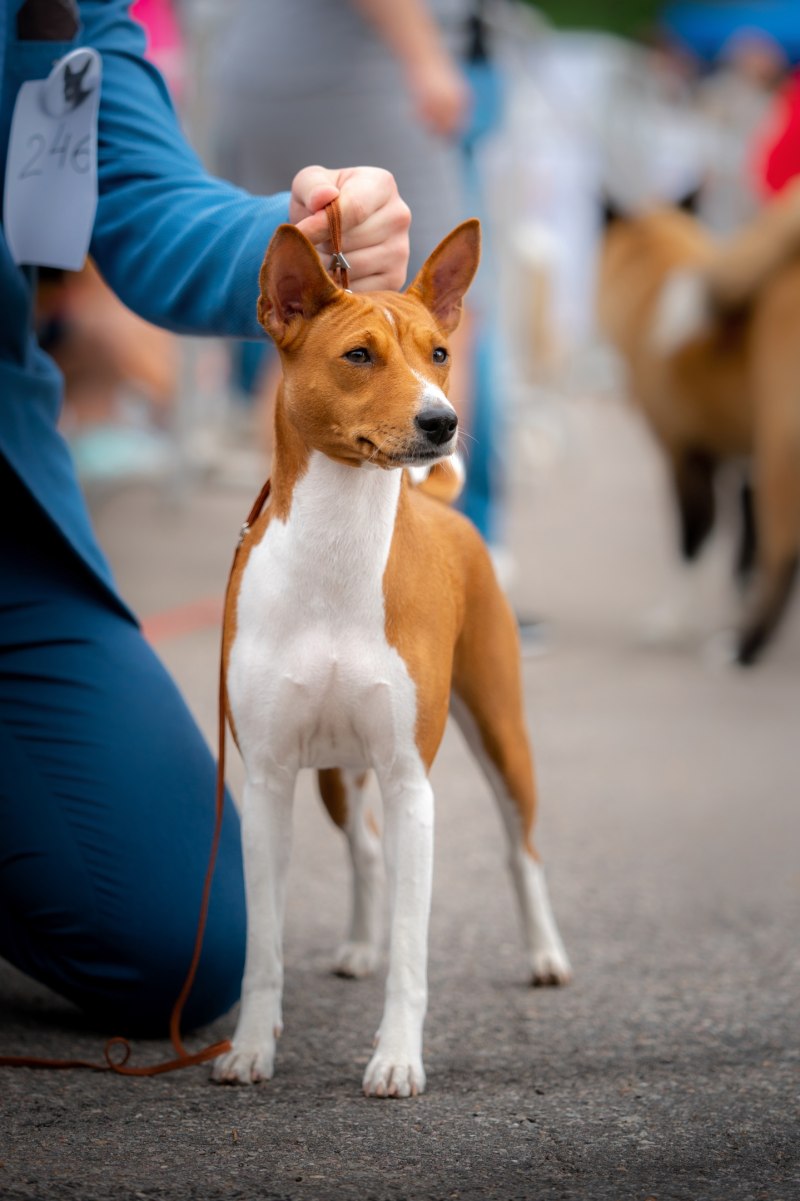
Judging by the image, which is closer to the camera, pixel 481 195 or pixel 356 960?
pixel 356 960

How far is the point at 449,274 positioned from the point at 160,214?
513 mm

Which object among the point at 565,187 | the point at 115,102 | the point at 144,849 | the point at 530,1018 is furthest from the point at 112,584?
the point at 565,187

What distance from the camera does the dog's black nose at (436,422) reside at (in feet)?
5.68

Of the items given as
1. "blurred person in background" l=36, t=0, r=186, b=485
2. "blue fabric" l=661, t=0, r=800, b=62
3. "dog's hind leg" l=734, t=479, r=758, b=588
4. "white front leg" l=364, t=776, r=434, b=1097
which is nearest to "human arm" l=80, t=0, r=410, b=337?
"white front leg" l=364, t=776, r=434, b=1097

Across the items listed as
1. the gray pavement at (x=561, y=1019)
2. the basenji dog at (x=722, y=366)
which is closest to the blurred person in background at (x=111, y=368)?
the gray pavement at (x=561, y=1019)

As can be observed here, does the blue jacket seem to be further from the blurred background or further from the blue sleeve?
the blurred background

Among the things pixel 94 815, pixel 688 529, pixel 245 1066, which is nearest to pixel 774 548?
pixel 688 529

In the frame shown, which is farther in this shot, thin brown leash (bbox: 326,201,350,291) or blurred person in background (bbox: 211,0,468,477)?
blurred person in background (bbox: 211,0,468,477)

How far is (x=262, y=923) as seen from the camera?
78.6 inches

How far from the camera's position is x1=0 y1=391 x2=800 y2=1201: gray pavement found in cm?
180

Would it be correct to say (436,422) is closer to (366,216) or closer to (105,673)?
(366,216)

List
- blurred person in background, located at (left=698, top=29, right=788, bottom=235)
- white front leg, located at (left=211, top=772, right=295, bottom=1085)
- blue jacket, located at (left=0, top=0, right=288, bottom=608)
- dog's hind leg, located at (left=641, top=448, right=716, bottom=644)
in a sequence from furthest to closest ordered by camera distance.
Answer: blurred person in background, located at (left=698, top=29, right=788, bottom=235) → dog's hind leg, located at (left=641, top=448, right=716, bottom=644) → blue jacket, located at (left=0, top=0, right=288, bottom=608) → white front leg, located at (left=211, top=772, right=295, bottom=1085)

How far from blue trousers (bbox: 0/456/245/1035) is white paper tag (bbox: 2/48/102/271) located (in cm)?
34

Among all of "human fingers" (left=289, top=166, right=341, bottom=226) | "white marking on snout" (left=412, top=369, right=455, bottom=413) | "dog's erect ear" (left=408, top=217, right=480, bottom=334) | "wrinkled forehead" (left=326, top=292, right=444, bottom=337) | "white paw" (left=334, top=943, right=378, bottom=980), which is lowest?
"white paw" (left=334, top=943, right=378, bottom=980)
